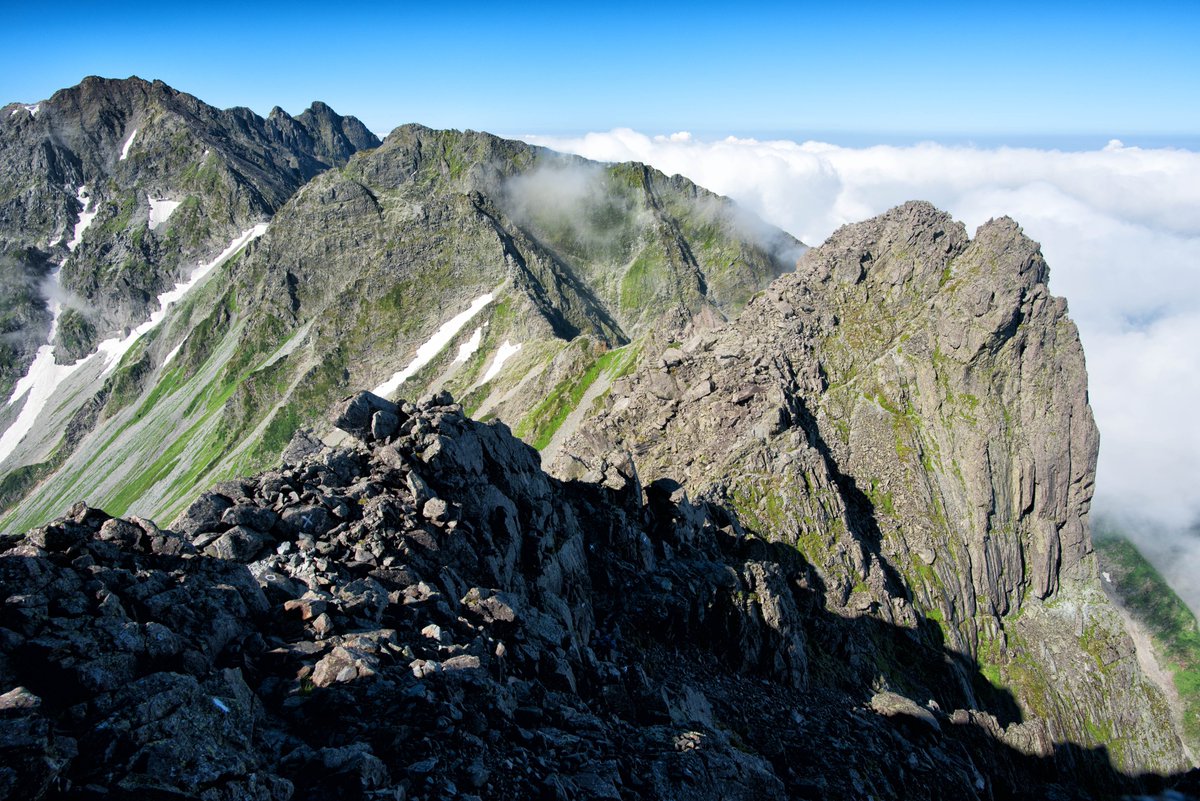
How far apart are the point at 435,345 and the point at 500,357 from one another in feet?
71.2

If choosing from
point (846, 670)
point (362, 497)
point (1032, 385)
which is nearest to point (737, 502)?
point (846, 670)

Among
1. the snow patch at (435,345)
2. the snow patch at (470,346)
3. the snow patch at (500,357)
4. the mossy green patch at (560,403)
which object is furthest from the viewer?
the snow patch at (470,346)

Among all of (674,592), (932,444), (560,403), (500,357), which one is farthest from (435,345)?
(674,592)

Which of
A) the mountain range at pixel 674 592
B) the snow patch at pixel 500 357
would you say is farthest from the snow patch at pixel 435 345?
the mountain range at pixel 674 592

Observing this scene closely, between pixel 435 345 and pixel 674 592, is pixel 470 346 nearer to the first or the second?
pixel 435 345

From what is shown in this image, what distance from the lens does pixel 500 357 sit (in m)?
173

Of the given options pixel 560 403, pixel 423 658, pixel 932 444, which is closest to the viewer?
pixel 423 658

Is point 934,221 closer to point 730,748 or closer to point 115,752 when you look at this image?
point 730,748

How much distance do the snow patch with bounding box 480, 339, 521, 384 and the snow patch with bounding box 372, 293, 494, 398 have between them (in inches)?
619

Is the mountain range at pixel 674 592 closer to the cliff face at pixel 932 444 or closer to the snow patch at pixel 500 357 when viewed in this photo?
the cliff face at pixel 932 444

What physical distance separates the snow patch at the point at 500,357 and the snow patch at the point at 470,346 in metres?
6.74

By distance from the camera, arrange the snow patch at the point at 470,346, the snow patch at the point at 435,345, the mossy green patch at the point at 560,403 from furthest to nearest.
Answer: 1. the snow patch at the point at 470,346
2. the snow patch at the point at 435,345
3. the mossy green patch at the point at 560,403

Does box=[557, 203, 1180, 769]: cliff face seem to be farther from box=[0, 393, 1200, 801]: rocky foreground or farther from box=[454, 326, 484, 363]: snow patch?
box=[454, 326, 484, 363]: snow patch

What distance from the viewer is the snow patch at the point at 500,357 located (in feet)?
550
